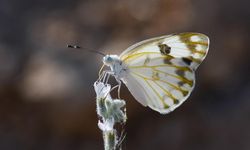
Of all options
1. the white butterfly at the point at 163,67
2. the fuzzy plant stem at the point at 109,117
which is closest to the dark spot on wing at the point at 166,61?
the white butterfly at the point at 163,67

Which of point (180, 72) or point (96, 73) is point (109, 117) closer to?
point (180, 72)

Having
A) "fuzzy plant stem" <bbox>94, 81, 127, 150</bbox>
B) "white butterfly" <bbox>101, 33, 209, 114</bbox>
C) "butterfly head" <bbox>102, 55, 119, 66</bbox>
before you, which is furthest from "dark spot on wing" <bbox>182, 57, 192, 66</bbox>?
"fuzzy plant stem" <bbox>94, 81, 127, 150</bbox>

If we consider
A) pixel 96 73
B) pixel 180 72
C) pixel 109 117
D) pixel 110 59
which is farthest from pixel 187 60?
pixel 96 73

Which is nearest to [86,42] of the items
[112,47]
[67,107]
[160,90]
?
[112,47]

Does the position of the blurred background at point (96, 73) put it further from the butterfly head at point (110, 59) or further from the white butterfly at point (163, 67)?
the butterfly head at point (110, 59)

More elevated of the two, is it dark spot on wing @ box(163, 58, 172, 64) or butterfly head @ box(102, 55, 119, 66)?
dark spot on wing @ box(163, 58, 172, 64)

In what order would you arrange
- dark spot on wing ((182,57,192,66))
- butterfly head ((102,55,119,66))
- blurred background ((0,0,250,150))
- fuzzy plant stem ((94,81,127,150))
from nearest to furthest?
fuzzy plant stem ((94,81,127,150)), butterfly head ((102,55,119,66)), dark spot on wing ((182,57,192,66)), blurred background ((0,0,250,150))

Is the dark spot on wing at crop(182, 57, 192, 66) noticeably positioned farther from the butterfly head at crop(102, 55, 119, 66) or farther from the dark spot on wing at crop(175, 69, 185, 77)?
the butterfly head at crop(102, 55, 119, 66)
